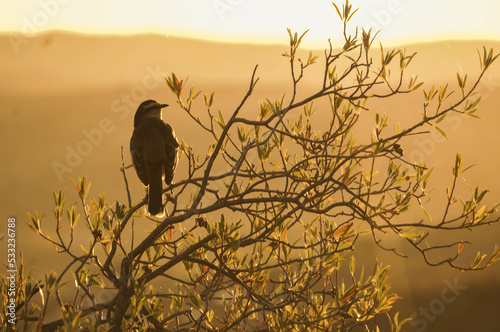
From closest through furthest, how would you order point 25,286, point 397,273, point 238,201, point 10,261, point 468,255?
point 25,286, point 238,201, point 10,261, point 397,273, point 468,255

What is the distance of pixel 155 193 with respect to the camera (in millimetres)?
7578

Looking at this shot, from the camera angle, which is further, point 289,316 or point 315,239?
point 315,239

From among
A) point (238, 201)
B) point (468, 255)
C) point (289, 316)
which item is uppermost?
point (238, 201)

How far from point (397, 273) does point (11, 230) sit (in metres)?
13.1

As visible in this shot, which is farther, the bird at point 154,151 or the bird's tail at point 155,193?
the bird at point 154,151

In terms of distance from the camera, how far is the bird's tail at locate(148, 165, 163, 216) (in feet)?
23.4

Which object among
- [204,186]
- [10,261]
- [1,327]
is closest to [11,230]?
[10,261]

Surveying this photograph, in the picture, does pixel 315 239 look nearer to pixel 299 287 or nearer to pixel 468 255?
pixel 299 287

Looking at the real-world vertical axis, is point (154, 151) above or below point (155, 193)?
above

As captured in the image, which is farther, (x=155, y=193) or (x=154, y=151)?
(x=154, y=151)

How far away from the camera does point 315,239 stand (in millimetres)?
6000

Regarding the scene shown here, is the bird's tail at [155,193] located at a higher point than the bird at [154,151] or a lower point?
lower

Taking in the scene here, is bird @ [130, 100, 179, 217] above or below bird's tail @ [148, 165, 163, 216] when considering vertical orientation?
above

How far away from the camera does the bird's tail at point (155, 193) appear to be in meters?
7.13
